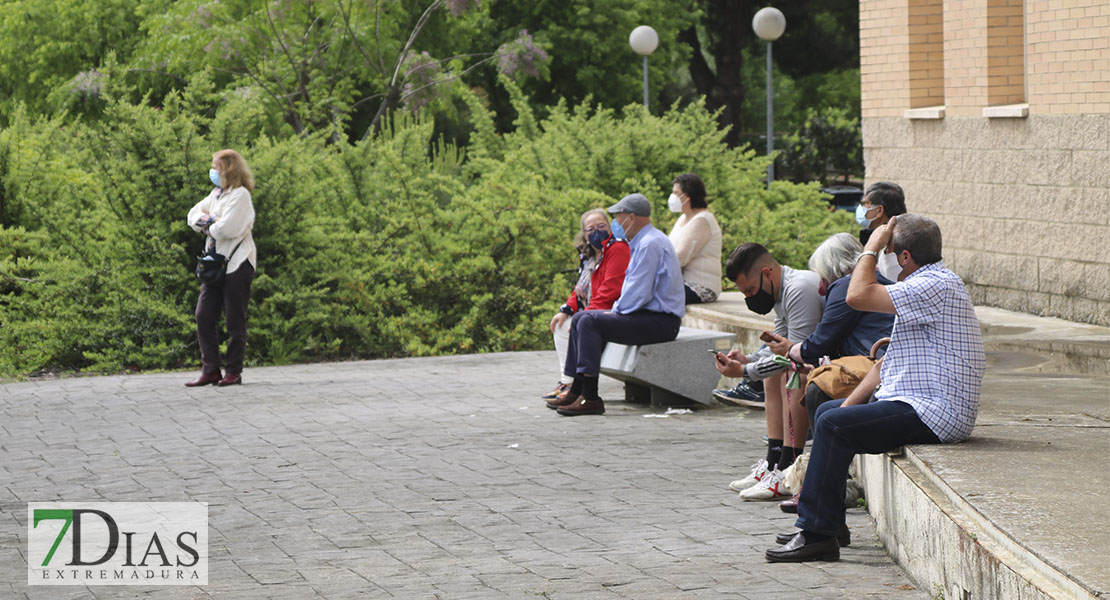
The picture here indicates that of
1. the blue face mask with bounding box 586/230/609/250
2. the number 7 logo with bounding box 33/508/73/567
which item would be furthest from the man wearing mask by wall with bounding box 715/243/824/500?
the number 7 logo with bounding box 33/508/73/567

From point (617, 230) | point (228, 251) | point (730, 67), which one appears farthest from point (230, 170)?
point (730, 67)

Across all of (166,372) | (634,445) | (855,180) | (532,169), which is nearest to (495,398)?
(634,445)

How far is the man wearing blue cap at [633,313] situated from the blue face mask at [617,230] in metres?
0.11

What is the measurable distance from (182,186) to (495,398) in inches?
207

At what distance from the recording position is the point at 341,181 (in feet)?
55.0

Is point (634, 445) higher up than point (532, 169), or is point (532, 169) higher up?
point (532, 169)

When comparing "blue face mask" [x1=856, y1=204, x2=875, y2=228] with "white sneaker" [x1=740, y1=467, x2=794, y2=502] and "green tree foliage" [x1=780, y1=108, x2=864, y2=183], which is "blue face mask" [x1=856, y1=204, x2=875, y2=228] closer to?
"white sneaker" [x1=740, y1=467, x2=794, y2=502]

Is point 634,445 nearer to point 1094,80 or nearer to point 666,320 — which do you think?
point 666,320

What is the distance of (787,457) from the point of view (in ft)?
25.1

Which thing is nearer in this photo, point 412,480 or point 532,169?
point 412,480

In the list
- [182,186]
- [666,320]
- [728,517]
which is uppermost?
[182,186]

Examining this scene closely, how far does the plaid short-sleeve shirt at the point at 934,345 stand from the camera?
20.3 ft

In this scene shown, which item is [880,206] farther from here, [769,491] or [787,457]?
[769,491]
